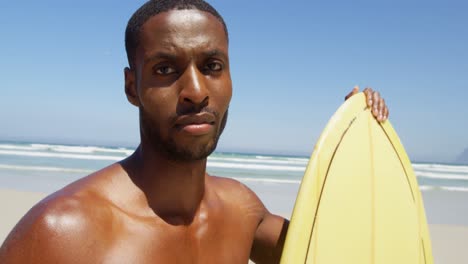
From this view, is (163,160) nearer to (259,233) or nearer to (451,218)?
(259,233)

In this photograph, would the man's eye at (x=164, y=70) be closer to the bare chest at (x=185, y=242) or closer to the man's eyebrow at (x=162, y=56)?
the man's eyebrow at (x=162, y=56)

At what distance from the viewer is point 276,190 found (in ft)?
34.3

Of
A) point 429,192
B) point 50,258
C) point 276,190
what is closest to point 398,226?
point 50,258

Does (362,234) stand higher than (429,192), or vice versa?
(362,234)

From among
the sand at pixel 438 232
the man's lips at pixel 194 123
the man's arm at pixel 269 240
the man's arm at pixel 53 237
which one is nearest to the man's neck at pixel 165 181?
the man's lips at pixel 194 123

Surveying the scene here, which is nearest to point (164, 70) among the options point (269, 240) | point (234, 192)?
point (234, 192)

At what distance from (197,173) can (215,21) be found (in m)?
0.55

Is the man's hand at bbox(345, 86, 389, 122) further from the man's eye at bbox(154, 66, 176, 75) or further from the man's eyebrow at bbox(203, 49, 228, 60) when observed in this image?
the man's eye at bbox(154, 66, 176, 75)

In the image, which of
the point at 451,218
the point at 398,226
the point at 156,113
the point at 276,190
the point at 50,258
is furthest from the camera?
the point at 276,190

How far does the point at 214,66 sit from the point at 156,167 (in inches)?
15.6

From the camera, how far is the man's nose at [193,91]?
1413mm

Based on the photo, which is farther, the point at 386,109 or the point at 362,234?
the point at 386,109

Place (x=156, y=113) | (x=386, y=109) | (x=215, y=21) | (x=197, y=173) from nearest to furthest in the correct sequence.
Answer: (x=156, y=113)
(x=215, y=21)
(x=197, y=173)
(x=386, y=109)

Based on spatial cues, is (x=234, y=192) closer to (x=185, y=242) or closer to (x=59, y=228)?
(x=185, y=242)
